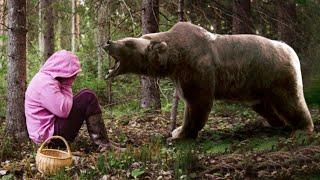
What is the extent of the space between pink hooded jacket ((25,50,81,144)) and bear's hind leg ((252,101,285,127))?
3.23 meters

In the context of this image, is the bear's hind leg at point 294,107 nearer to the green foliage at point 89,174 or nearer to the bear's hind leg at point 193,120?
the bear's hind leg at point 193,120

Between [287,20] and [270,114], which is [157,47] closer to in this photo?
[270,114]

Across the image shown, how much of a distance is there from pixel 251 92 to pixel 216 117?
2.22 meters

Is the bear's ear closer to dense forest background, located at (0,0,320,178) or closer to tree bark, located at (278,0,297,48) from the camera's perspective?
dense forest background, located at (0,0,320,178)

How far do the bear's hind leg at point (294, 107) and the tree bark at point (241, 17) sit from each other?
12.9 ft

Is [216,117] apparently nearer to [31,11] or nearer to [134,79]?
[31,11]

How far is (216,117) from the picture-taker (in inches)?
393

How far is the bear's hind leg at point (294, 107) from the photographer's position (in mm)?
7641

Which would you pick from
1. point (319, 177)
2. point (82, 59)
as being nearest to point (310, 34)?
point (319, 177)

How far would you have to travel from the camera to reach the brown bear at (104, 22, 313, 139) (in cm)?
720

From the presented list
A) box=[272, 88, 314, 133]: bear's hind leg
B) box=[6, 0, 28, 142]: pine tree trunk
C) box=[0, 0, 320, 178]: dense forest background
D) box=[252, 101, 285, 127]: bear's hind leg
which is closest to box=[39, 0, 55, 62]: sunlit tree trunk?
box=[0, 0, 320, 178]: dense forest background

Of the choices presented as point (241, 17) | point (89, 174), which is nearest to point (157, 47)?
point (89, 174)

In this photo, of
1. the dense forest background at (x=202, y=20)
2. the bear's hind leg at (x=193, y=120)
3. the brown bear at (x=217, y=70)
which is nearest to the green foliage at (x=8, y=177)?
the brown bear at (x=217, y=70)

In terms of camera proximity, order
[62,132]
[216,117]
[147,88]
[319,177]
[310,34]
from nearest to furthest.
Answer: [319,177] → [62,132] → [216,117] → [147,88] → [310,34]
